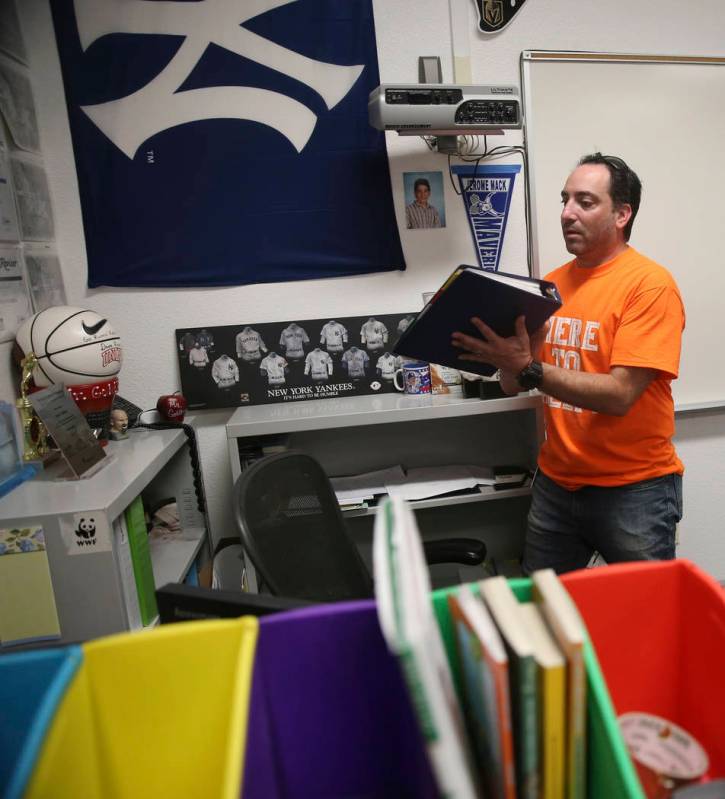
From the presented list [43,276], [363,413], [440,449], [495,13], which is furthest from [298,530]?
[495,13]

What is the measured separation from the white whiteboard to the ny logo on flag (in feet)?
2.40

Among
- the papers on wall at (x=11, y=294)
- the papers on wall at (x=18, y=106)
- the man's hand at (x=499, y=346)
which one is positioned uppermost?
the papers on wall at (x=18, y=106)

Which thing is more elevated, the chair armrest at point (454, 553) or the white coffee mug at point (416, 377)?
the white coffee mug at point (416, 377)

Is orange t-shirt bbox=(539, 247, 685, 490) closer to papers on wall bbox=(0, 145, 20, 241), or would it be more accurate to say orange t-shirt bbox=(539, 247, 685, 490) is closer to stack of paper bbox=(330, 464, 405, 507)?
stack of paper bbox=(330, 464, 405, 507)

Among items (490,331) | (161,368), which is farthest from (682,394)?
(161,368)

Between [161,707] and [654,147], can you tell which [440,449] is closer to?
[654,147]

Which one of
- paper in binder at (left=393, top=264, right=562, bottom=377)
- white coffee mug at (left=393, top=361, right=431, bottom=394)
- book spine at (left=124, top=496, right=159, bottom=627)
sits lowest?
book spine at (left=124, top=496, right=159, bottom=627)

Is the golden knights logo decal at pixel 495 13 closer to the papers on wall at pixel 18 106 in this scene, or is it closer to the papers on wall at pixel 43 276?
the papers on wall at pixel 18 106

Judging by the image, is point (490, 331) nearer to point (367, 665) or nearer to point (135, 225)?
point (367, 665)

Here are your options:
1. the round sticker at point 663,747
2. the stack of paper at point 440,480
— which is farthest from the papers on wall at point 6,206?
the round sticker at point 663,747

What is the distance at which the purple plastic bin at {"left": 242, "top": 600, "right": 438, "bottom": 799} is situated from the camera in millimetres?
588

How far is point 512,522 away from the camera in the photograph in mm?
2314

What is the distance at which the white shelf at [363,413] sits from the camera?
1.77 metres

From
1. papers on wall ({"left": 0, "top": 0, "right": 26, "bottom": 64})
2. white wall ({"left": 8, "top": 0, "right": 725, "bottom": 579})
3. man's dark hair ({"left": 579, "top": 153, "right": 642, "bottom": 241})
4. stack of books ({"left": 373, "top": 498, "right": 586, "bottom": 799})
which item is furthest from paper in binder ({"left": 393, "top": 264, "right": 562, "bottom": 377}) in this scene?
papers on wall ({"left": 0, "top": 0, "right": 26, "bottom": 64})
